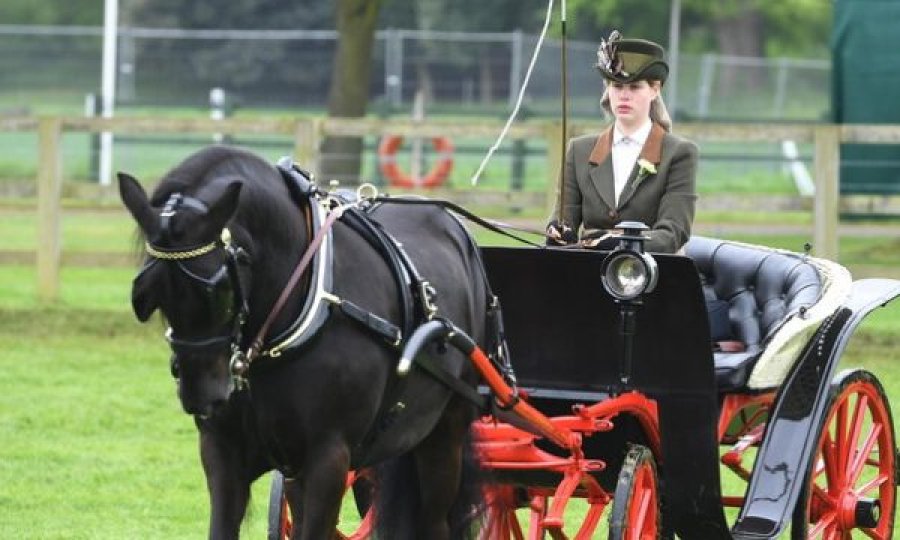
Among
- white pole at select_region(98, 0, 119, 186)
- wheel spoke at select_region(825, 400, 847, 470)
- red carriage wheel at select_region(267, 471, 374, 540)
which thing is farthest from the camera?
white pole at select_region(98, 0, 119, 186)

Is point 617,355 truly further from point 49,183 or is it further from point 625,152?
point 49,183

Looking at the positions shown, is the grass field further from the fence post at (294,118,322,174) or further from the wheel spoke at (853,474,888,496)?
the wheel spoke at (853,474,888,496)

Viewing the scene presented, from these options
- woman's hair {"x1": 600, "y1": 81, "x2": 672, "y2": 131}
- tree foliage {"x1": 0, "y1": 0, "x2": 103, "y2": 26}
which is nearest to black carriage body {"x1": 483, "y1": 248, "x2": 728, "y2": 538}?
woman's hair {"x1": 600, "y1": 81, "x2": 672, "y2": 131}

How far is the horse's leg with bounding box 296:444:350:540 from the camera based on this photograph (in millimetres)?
4457

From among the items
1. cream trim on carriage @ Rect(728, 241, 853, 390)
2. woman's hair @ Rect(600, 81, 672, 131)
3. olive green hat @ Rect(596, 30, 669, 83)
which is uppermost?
olive green hat @ Rect(596, 30, 669, 83)

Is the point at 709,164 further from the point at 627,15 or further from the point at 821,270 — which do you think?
the point at 821,270

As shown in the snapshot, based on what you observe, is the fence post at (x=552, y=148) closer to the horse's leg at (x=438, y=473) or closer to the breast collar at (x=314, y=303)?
the horse's leg at (x=438, y=473)

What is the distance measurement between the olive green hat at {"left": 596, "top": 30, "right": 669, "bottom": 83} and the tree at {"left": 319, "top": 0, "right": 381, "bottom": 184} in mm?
10620

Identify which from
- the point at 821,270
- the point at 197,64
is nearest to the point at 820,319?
the point at 821,270

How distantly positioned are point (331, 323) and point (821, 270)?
2491mm

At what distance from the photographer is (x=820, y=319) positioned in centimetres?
577

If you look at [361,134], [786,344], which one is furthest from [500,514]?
[361,134]

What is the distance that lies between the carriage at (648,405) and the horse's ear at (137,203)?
4.41 ft

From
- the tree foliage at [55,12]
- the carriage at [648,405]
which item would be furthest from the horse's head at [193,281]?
the tree foliage at [55,12]
